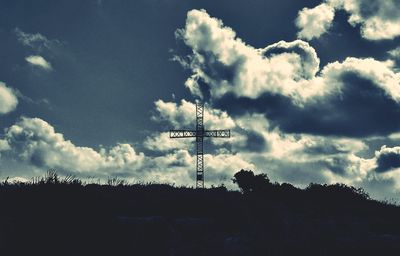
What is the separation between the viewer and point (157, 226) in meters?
14.2

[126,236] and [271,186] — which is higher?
[271,186]

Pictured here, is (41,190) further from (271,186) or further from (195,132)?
(195,132)

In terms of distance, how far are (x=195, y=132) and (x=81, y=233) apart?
104 feet

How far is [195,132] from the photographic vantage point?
44.4 m

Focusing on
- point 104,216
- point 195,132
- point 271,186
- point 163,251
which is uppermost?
point 195,132

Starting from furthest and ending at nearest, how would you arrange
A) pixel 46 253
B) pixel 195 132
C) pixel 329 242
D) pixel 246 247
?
pixel 195 132, pixel 329 242, pixel 246 247, pixel 46 253

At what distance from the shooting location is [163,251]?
14.0m

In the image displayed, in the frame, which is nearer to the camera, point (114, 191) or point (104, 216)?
point (104, 216)

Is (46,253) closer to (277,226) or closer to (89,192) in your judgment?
(89,192)

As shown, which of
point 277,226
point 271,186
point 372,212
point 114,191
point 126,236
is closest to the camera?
point 126,236

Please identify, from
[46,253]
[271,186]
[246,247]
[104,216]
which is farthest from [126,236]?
[271,186]

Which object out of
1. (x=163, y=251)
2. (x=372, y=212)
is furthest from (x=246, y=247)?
(x=372, y=212)

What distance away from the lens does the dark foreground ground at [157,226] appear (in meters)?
12.6

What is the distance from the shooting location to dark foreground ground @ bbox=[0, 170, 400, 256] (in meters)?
12.6
